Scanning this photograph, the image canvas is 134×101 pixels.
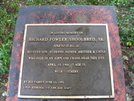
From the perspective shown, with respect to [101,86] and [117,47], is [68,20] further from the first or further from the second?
[101,86]

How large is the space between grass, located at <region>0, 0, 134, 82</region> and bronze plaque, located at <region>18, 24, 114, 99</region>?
3.00 feet

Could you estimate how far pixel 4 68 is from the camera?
3021mm

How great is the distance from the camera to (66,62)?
2428mm

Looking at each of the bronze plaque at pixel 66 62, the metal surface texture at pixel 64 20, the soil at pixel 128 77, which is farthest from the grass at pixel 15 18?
the bronze plaque at pixel 66 62

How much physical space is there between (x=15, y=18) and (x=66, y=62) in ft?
7.22

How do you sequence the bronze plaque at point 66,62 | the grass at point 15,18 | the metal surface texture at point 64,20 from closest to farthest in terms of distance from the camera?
the bronze plaque at point 66,62
the metal surface texture at point 64,20
the grass at point 15,18

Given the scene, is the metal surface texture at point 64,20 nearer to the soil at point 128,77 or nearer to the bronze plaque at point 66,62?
the bronze plaque at point 66,62

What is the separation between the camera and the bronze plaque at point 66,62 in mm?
2281

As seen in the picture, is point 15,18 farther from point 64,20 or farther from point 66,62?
point 66,62

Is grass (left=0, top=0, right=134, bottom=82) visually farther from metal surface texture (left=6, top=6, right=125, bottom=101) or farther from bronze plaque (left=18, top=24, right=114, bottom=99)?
bronze plaque (left=18, top=24, right=114, bottom=99)

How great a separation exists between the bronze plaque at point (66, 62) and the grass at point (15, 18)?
92 centimetres

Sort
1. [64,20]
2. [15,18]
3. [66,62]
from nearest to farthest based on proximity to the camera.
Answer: [66,62] < [64,20] < [15,18]

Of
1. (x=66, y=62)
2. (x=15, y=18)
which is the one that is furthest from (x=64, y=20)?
(x=15, y=18)

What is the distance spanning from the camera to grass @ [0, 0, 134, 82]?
320cm
